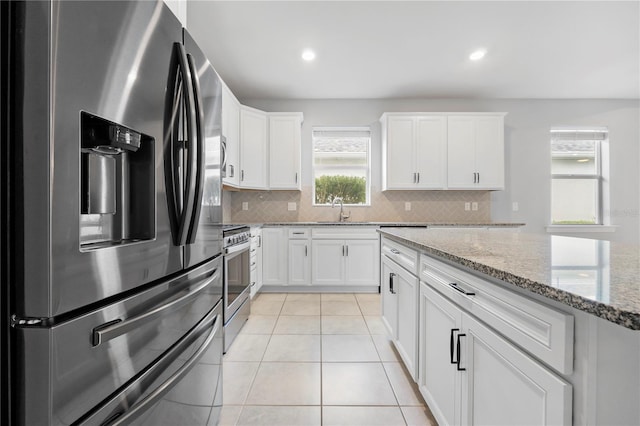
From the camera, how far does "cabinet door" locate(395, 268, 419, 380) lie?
5.34 ft

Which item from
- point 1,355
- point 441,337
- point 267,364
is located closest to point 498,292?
point 441,337

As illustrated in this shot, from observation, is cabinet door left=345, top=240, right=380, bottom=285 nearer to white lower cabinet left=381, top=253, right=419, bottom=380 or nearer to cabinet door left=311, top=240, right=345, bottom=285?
cabinet door left=311, top=240, right=345, bottom=285

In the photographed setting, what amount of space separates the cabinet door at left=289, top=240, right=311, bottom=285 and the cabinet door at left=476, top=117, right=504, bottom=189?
2546mm

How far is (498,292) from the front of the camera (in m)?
0.88

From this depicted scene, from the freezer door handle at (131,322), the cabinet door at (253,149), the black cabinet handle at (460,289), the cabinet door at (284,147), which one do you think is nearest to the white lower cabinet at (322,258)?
the cabinet door at (253,149)

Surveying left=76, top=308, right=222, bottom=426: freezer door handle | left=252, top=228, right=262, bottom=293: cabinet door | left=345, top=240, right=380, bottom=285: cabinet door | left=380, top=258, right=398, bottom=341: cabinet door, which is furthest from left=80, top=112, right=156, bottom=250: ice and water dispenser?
left=345, top=240, right=380, bottom=285: cabinet door

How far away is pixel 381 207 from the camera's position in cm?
459

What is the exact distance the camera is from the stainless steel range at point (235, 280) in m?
2.26

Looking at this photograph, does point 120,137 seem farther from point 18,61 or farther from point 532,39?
point 532,39

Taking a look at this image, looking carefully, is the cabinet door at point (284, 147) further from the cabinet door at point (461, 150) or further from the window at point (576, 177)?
the window at point (576, 177)

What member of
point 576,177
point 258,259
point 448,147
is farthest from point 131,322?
point 576,177

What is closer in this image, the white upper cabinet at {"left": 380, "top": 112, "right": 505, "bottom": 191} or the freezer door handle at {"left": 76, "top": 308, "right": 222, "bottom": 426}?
the freezer door handle at {"left": 76, "top": 308, "right": 222, "bottom": 426}

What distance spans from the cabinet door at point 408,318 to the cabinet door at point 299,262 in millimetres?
2052

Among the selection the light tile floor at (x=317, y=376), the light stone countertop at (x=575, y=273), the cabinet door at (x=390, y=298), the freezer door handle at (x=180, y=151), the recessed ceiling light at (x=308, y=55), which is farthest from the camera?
the recessed ceiling light at (x=308, y=55)
